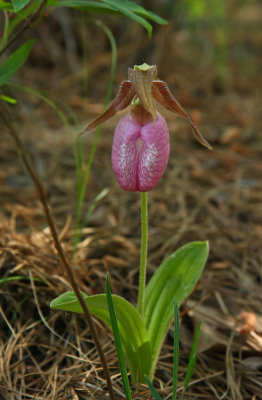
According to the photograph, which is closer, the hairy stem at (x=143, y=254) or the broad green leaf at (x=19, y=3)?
the broad green leaf at (x=19, y=3)

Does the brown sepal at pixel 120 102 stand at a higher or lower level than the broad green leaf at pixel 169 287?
higher

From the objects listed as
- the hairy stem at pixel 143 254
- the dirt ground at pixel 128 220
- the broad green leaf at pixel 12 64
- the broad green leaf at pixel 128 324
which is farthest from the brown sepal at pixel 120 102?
the dirt ground at pixel 128 220

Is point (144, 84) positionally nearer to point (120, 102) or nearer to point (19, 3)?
point (120, 102)

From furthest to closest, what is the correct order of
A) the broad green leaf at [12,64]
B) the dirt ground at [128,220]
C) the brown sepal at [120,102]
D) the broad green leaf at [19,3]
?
the dirt ground at [128,220] → the broad green leaf at [12,64] → the brown sepal at [120,102] → the broad green leaf at [19,3]

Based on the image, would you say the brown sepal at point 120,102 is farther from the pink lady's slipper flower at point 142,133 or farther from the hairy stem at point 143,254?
the hairy stem at point 143,254

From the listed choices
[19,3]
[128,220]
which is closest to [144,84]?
[19,3]

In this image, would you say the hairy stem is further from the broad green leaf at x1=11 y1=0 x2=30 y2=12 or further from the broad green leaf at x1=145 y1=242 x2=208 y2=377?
the broad green leaf at x1=11 y1=0 x2=30 y2=12

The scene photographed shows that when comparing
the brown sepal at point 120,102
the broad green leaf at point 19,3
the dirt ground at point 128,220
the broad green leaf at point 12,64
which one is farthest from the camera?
the dirt ground at point 128,220

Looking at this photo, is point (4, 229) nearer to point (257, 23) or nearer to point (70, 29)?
point (70, 29)
